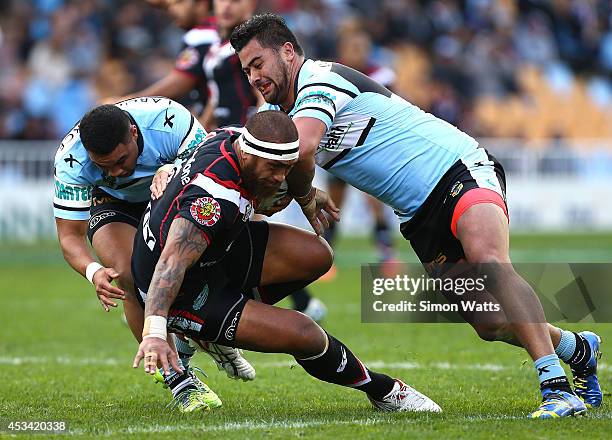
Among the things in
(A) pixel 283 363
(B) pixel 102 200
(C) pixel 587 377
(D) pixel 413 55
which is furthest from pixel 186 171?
(D) pixel 413 55

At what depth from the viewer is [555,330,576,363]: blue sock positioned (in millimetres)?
6539

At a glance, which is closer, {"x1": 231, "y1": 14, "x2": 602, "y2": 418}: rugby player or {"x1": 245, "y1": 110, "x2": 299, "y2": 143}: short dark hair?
{"x1": 245, "y1": 110, "x2": 299, "y2": 143}: short dark hair

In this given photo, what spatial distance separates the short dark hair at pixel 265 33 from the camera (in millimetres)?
6289

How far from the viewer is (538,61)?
1042 inches

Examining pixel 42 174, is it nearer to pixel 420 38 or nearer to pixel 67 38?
pixel 67 38

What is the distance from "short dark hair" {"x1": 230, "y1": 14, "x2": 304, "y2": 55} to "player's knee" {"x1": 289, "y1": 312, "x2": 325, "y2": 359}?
1.54 m

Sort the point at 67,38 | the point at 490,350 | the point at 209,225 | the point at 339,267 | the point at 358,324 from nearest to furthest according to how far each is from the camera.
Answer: the point at 209,225 < the point at 490,350 < the point at 358,324 < the point at 339,267 < the point at 67,38

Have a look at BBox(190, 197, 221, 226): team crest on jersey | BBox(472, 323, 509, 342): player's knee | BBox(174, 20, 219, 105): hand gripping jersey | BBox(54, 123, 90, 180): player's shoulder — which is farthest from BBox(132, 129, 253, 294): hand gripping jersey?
BBox(174, 20, 219, 105): hand gripping jersey

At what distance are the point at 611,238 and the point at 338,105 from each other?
49.1ft

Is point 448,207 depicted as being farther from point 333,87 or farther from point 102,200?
point 102,200

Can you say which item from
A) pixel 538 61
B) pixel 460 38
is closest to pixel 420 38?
pixel 460 38

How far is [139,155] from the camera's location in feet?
22.4

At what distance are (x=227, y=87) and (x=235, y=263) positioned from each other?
399 cm

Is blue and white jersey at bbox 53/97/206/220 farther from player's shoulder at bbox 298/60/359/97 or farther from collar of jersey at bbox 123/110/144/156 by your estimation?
player's shoulder at bbox 298/60/359/97
